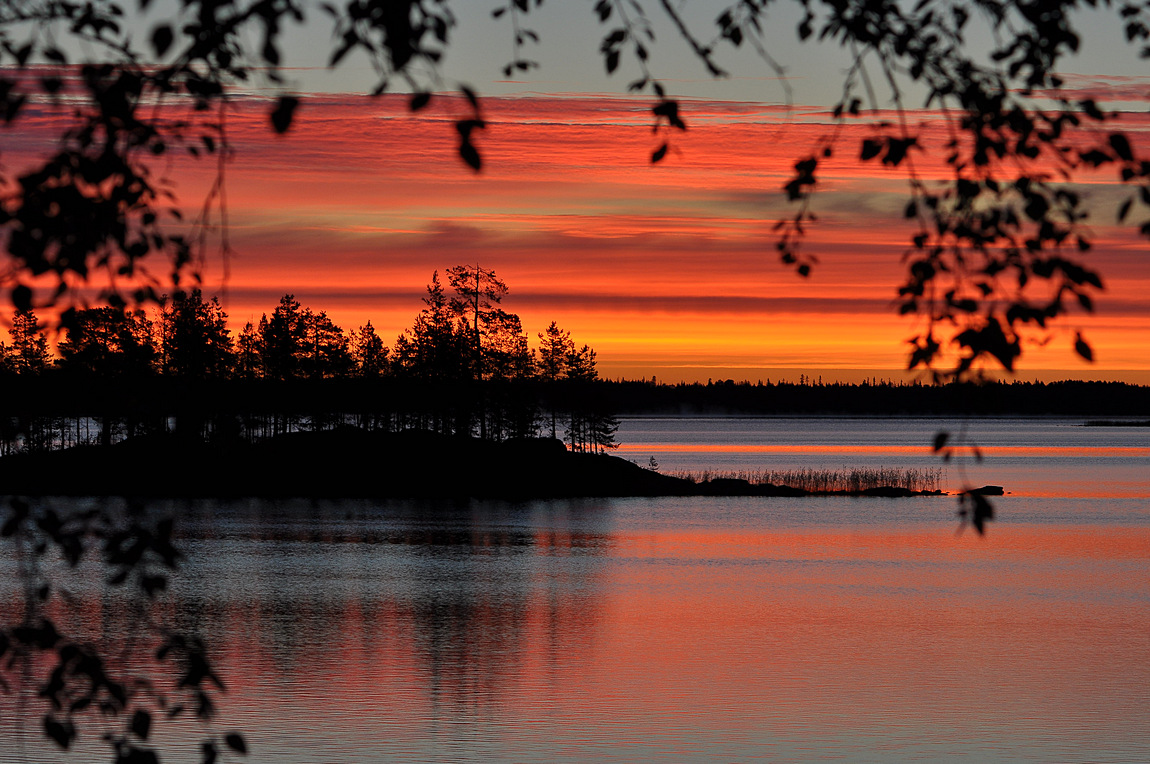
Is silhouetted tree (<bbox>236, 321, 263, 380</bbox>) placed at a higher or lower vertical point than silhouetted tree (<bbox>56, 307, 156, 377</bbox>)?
higher

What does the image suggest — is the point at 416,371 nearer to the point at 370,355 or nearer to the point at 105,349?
the point at 370,355

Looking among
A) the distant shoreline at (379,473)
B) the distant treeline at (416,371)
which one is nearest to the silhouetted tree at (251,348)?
the distant treeline at (416,371)

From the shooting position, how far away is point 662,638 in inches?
1329

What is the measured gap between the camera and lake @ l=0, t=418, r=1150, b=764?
2289cm

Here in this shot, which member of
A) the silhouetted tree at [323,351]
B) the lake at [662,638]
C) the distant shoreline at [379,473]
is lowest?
the lake at [662,638]

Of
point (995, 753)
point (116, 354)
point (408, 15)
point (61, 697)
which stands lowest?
point (995, 753)

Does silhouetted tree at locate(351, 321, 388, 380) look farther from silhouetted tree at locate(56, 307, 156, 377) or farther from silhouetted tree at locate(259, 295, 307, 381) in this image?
silhouetted tree at locate(56, 307, 156, 377)

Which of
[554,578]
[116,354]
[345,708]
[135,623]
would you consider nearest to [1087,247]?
[116,354]

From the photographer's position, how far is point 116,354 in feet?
26.6

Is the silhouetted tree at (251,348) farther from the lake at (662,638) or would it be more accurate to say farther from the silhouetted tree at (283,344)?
the lake at (662,638)

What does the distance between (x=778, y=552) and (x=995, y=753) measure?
102ft

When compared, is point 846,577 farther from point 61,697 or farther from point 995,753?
point 61,697

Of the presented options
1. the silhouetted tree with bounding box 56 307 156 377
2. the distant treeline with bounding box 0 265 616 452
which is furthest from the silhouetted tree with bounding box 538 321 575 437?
the silhouetted tree with bounding box 56 307 156 377

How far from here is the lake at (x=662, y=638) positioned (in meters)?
22.9
